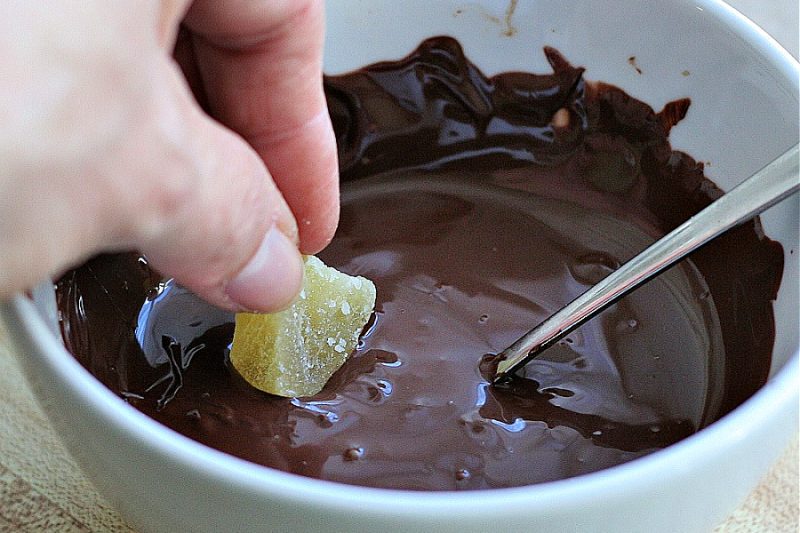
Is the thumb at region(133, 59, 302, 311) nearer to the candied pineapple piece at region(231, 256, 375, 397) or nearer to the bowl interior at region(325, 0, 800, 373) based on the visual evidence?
the candied pineapple piece at region(231, 256, 375, 397)

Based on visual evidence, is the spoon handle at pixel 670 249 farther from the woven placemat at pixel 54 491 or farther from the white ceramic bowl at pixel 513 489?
the woven placemat at pixel 54 491

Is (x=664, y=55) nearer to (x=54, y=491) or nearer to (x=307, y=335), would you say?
(x=307, y=335)

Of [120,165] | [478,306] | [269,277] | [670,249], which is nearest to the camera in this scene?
[120,165]

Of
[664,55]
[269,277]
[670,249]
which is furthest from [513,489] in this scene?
[664,55]

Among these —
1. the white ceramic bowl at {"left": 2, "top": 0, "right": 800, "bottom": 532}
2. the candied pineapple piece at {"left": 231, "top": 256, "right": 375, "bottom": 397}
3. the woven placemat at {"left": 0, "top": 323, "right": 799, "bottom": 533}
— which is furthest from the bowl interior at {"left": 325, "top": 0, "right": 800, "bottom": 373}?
the candied pineapple piece at {"left": 231, "top": 256, "right": 375, "bottom": 397}

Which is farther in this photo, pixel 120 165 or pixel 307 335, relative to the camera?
pixel 307 335

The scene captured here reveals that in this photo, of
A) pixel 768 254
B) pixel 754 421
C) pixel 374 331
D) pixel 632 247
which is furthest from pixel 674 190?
pixel 754 421
